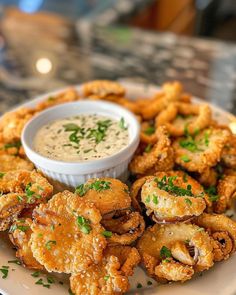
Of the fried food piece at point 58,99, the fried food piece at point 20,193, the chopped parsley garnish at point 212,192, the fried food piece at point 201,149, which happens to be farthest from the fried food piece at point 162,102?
the fried food piece at point 20,193

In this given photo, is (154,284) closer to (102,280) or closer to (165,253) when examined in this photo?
(165,253)

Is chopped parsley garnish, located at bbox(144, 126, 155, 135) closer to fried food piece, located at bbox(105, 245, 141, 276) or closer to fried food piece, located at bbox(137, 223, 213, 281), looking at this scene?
fried food piece, located at bbox(137, 223, 213, 281)

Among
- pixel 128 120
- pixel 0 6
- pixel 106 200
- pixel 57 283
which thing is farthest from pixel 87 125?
pixel 0 6

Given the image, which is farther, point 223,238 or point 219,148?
point 219,148

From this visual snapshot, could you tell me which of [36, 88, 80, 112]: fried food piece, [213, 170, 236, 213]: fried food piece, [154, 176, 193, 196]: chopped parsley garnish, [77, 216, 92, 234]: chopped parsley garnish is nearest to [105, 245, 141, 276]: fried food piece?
[77, 216, 92, 234]: chopped parsley garnish

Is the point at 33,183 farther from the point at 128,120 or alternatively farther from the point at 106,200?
the point at 128,120
